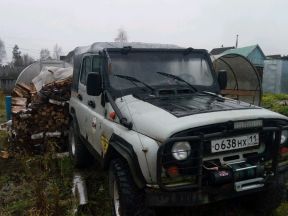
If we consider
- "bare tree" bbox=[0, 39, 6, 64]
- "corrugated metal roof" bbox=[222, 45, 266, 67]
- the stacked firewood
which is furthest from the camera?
"bare tree" bbox=[0, 39, 6, 64]

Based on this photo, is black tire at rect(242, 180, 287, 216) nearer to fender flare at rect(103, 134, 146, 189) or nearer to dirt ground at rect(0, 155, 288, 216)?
dirt ground at rect(0, 155, 288, 216)

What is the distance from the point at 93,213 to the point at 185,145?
2098 mm

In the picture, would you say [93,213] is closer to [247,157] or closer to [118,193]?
[118,193]

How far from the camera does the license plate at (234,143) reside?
365 centimetres

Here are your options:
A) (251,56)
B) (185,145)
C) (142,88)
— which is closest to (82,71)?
(142,88)

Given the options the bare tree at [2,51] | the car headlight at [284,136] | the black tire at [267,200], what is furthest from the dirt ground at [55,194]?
the bare tree at [2,51]

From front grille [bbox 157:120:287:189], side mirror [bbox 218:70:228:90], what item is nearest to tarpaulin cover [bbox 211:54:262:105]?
side mirror [bbox 218:70:228:90]

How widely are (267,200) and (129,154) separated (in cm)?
185

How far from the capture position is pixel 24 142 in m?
7.92

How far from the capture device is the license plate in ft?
12.0

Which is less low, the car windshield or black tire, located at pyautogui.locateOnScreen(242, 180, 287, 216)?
the car windshield

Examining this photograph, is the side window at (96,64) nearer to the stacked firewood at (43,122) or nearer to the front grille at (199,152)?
the front grille at (199,152)

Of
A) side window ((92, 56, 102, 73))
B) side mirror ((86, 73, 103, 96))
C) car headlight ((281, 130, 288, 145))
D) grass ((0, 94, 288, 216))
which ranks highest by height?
side window ((92, 56, 102, 73))

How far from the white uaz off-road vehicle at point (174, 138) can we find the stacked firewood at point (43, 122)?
3058 mm
